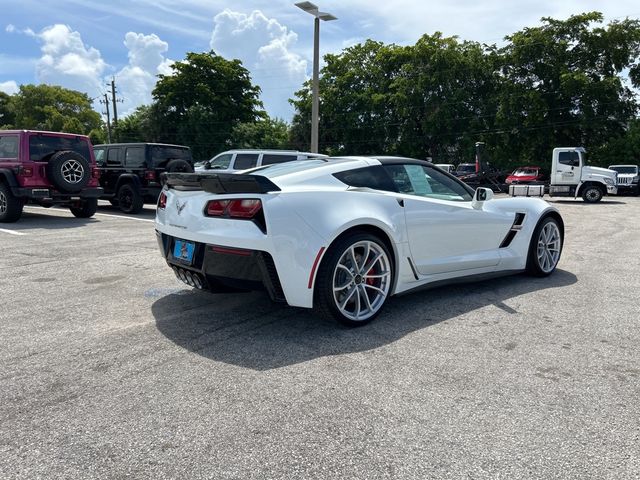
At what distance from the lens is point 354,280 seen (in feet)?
12.6

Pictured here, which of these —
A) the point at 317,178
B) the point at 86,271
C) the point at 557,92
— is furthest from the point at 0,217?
the point at 557,92

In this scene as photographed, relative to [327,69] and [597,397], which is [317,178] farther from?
[327,69]

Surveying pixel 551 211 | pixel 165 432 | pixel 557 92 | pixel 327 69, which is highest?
pixel 327 69

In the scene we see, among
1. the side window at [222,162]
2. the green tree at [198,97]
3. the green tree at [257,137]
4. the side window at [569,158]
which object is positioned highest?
the green tree at [198,97]

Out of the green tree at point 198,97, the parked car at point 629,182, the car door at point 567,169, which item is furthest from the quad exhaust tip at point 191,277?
the green tree at point 198,97

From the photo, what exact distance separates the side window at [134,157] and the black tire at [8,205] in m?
3.12

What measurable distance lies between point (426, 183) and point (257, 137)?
4239cm

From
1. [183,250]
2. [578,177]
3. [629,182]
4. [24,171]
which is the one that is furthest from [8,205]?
[629,182]

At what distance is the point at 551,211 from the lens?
5773mm

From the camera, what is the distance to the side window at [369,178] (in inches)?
163

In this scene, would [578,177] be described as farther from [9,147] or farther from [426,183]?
[9,147]

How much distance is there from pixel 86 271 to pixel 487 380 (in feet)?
15.0

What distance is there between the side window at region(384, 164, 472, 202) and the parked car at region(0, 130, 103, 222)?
831 cm

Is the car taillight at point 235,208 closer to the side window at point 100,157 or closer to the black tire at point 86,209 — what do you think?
the black tire at point 86,209
